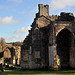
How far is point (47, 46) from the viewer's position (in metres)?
18.3

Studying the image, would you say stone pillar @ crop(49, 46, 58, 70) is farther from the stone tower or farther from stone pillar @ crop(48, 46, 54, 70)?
the stone tower

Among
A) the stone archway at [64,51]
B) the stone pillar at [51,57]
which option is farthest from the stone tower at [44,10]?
the stone pillar at [51,57]

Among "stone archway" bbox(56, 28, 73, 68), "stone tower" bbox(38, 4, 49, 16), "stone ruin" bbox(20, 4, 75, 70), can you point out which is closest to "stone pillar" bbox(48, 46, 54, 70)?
"stone ruin" bbox(20, 4, 75, 70)

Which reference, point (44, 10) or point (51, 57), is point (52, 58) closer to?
point (51, 57)

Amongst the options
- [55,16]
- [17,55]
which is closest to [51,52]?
[55,16]

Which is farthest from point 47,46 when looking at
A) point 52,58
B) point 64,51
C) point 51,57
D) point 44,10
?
point 44,10

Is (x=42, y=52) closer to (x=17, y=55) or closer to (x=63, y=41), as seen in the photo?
(x=63, y=41)

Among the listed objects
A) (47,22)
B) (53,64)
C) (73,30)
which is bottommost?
(53,64)

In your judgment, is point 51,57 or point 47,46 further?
point 47,46

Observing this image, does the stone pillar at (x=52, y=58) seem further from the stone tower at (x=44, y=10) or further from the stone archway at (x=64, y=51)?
the stone tower at (x=44, y=10)

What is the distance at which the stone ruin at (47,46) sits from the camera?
16.8m

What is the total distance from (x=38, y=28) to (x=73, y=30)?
4336mm

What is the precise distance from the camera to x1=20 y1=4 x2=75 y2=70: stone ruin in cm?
1681

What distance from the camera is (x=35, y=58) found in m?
18.1
